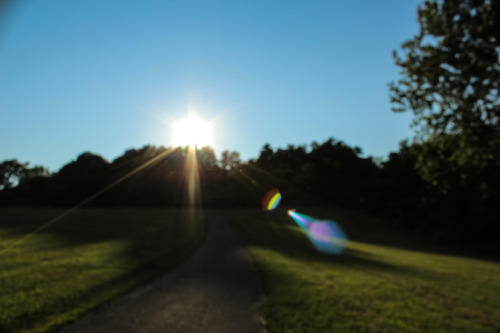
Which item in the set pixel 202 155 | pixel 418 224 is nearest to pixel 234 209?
pixel 202 155

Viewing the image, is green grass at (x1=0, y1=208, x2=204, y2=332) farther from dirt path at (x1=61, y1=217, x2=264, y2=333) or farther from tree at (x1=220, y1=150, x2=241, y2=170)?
tree at (x1=220, y1=150, x2=241, y2=170)

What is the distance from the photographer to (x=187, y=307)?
789 centimetres

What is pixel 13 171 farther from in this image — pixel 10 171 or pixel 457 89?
pixel 457 89

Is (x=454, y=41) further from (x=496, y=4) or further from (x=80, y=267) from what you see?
(x=80, y=267)

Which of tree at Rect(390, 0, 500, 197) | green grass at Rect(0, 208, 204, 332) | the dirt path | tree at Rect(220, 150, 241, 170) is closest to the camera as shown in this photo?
the dirt path

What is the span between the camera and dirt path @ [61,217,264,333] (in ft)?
21.5

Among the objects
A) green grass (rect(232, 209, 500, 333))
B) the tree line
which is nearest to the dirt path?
green grass (rect(232, 209, 500, 333))

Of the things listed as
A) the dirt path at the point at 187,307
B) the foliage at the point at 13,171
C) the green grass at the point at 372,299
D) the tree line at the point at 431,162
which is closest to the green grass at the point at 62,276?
the dirt path at the point at 187,307

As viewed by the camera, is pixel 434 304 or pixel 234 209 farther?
pixel 234 209

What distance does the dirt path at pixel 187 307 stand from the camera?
258 inches

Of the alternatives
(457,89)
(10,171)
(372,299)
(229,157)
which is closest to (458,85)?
(457,89)

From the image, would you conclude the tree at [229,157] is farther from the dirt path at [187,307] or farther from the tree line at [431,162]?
the dirt path at [187,307]

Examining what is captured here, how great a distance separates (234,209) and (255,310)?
47099 millimetres

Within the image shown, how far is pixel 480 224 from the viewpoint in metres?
38.8
